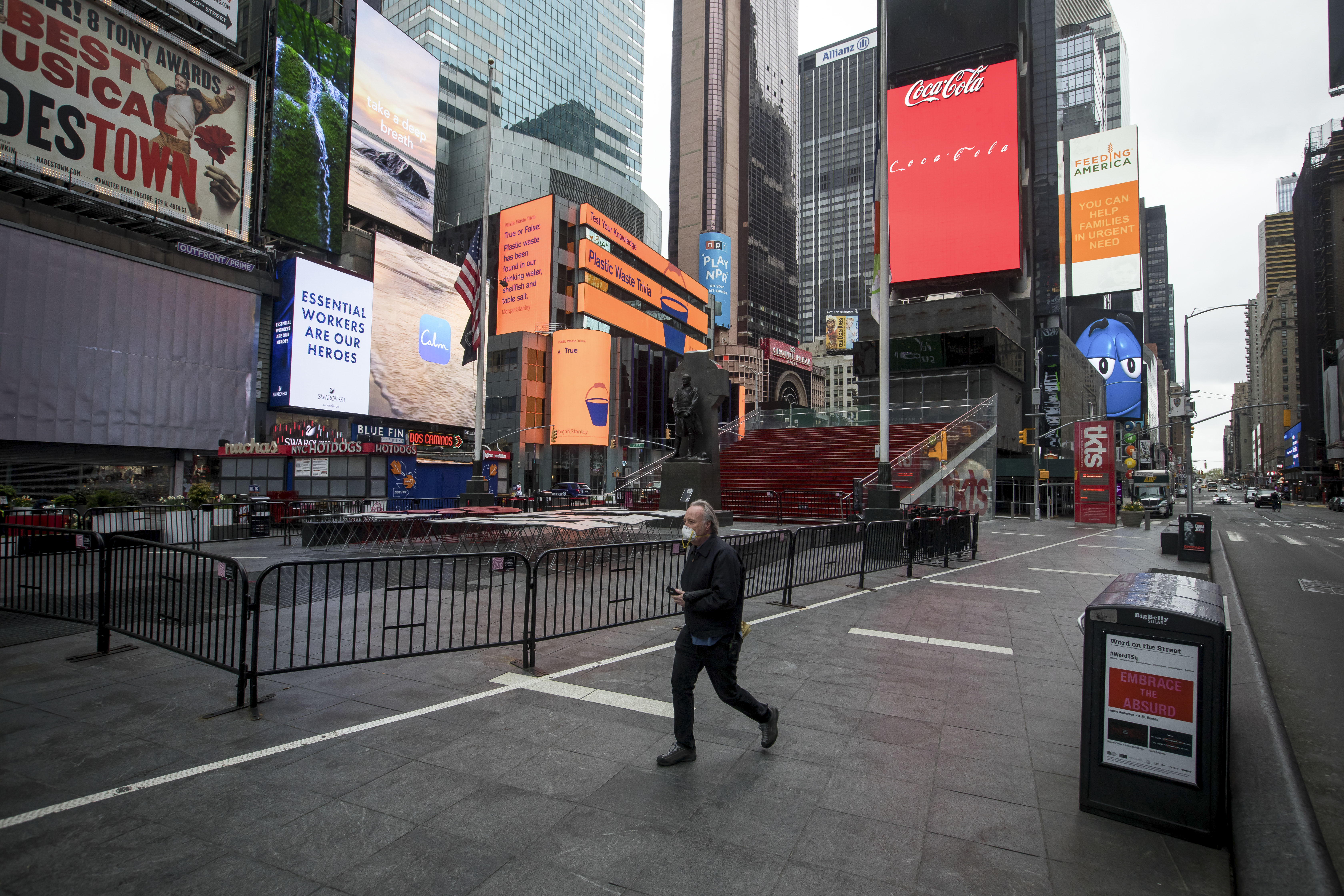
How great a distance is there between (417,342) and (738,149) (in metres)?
133

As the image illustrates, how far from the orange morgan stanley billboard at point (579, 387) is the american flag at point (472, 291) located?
37.4 m

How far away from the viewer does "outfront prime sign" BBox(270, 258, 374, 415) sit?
37.8m

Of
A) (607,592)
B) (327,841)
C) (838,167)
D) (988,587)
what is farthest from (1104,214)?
(838,167)

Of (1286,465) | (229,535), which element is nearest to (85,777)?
(229,535)

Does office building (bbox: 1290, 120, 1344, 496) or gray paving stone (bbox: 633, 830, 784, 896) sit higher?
office building (bbox: 1290, 120, 1344, 496)

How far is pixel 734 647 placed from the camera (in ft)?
14.4

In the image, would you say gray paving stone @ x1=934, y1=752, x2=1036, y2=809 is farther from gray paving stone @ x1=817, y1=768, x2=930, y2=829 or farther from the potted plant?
the potted plant

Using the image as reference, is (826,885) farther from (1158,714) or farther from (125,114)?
(125,114)

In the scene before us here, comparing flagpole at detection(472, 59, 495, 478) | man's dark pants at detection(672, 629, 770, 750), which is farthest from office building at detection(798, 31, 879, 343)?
man's dark pants at detection(672, 629, 770, 750)

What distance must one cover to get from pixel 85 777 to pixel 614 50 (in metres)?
121

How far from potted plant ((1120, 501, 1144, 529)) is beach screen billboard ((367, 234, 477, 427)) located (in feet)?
144

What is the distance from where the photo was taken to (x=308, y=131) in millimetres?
40031

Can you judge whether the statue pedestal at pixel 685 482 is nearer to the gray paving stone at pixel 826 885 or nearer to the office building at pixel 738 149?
the gray paving stone at pixel 826 885

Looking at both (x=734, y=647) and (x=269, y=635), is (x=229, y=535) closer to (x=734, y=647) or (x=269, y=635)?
(x=269, y=635)
